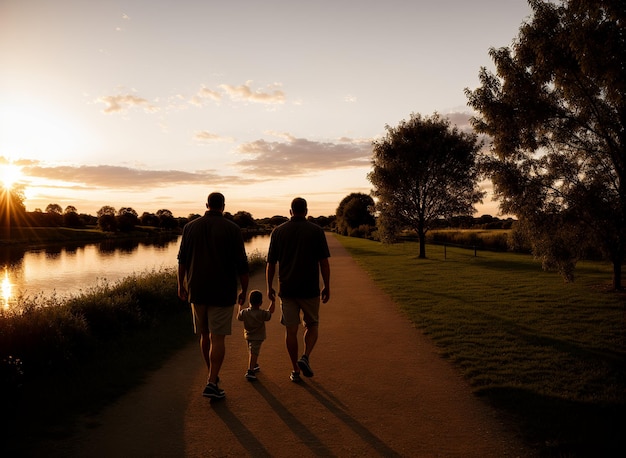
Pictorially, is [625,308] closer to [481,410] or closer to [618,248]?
[618,248]

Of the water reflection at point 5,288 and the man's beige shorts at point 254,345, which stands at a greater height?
the man's beige shorts at point 254,345

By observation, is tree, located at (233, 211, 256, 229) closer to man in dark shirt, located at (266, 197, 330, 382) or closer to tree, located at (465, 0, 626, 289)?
tree, located at (465, 0, 626, 289)

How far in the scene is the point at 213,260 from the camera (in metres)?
5.20

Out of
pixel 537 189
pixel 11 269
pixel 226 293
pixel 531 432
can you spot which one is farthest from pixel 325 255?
pixel 11 269

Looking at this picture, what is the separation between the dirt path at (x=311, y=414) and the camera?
3.96m

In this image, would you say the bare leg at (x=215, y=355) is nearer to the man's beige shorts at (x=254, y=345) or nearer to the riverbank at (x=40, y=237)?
the man's beige shorts at (x=254, y=345)

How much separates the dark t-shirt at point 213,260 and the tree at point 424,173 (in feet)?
79.0

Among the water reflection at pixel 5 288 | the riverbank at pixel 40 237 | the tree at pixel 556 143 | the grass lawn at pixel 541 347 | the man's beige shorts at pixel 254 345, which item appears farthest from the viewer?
the riverbank at pixel 40 237

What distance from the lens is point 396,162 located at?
28.1m

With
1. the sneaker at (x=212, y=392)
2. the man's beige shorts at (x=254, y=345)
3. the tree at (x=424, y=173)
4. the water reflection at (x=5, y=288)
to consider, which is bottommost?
the water reflection at (x=5, y=288)

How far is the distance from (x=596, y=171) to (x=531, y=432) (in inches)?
490

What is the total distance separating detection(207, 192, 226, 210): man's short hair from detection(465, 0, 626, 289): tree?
11590 millimetres

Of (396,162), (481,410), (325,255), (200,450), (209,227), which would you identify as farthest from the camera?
(396,162)

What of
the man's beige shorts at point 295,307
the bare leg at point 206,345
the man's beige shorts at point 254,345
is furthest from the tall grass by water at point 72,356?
the man's beige shorts at point 295,307
